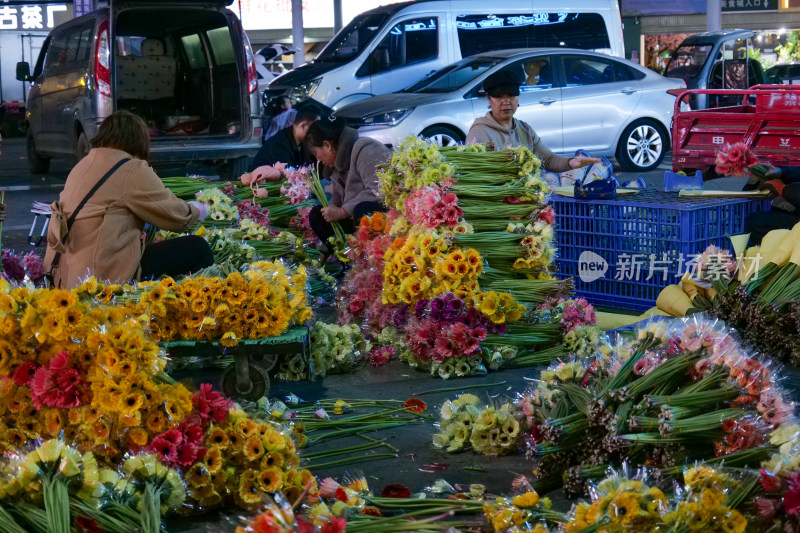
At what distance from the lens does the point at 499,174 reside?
6.24m

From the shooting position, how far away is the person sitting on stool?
616cm

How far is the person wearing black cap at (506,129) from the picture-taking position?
7344 millimetres

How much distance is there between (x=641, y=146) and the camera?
15273 mm

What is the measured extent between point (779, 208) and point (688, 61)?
15.3 metres

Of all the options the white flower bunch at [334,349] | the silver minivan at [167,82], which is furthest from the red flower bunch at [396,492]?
the silver minivan at [167,82]

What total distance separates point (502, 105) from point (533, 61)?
7148 millimetres

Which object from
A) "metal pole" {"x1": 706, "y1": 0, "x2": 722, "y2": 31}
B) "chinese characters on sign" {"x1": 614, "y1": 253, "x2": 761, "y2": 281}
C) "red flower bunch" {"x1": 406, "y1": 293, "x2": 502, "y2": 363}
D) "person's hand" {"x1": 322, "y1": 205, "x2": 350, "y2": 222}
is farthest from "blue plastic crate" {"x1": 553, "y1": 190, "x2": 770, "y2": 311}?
"metal pole" {"x1": 706, "y1": 0, "x2": 722, "y2": 31}

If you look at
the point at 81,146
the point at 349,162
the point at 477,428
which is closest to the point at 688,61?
the point at 81,146

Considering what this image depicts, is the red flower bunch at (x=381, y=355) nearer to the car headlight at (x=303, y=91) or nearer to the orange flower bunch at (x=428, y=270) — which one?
the orange flower bunch at (x=428, y=270)

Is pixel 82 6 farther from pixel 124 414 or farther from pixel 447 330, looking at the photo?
pixel 124 414

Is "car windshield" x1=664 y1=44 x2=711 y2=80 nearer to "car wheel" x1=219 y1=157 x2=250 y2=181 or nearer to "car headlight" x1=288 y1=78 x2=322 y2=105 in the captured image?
"car headlight" x1=288 y1=78 x2=322 y2=105

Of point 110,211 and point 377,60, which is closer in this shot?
point 110,211

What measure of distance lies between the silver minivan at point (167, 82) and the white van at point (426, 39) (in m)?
2.32

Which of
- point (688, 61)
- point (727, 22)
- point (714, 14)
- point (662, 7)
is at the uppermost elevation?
point (662, 7)
